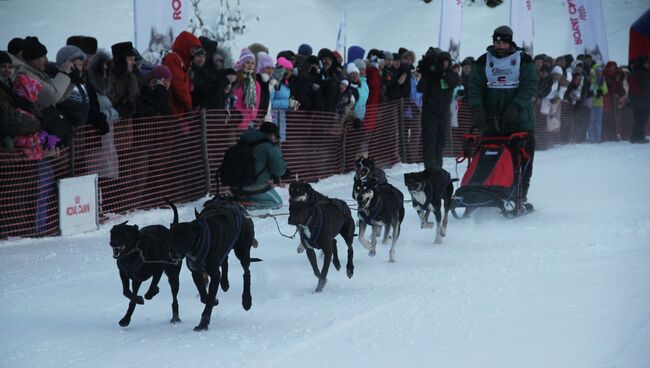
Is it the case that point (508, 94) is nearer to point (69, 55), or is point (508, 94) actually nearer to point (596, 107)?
point (69, 55)

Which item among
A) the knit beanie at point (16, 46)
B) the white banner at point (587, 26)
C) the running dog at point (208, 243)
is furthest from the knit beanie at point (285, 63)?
the white banner at point (587, 26)

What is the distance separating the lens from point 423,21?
4325cm

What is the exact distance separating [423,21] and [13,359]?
39400mm

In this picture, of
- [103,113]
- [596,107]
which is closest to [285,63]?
[103,113]

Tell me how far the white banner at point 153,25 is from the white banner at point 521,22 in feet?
31.0

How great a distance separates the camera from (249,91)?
37.7 ft

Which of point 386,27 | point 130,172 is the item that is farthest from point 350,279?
point 386,27

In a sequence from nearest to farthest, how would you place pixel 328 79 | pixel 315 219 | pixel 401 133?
pixel 315 219
pixel 328 79
pixel 401 133

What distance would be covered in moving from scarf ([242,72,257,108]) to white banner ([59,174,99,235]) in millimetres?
2619

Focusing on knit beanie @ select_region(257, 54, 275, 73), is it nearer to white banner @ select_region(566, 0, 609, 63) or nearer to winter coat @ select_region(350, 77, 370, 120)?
winter coat @ select_region(350, 77, 370, 120)

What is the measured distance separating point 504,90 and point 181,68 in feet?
11.2

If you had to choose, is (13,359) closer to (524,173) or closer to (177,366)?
(177,366)

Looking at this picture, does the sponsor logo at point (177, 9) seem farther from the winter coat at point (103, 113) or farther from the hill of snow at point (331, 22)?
the hill of snow at point (331, 22)

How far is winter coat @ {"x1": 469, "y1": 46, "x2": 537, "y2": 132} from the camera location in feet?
33.6
